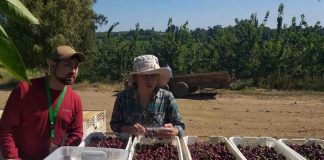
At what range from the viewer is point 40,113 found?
3.09 metres

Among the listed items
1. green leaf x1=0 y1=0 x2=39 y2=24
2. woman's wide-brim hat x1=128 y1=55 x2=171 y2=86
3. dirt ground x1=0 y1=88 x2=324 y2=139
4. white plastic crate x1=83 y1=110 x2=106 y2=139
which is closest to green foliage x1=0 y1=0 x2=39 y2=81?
green leaf x1=0 y1=0 x2=39 y2=24

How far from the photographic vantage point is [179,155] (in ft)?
9.11

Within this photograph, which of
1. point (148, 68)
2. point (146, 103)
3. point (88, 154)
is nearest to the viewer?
point (88, 154)

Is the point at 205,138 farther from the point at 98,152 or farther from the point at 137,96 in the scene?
the point at 98,152

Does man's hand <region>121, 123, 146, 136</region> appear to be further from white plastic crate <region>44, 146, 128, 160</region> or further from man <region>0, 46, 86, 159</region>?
white plastic crate <region>44, 146, 128, 160</region>

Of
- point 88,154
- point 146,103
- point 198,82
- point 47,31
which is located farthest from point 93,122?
point 47,31

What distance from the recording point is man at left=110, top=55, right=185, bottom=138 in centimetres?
344

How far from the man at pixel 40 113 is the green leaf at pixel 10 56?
2544 millimetres

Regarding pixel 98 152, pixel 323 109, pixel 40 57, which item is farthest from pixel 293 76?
pixel 98 152

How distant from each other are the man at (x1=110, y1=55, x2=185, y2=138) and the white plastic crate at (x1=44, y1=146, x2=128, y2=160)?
1.07 m

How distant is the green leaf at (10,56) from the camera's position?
1.79ft

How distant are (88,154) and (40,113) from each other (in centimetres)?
95

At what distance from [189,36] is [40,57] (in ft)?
32.5

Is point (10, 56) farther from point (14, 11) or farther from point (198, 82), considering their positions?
point (198, 82)
